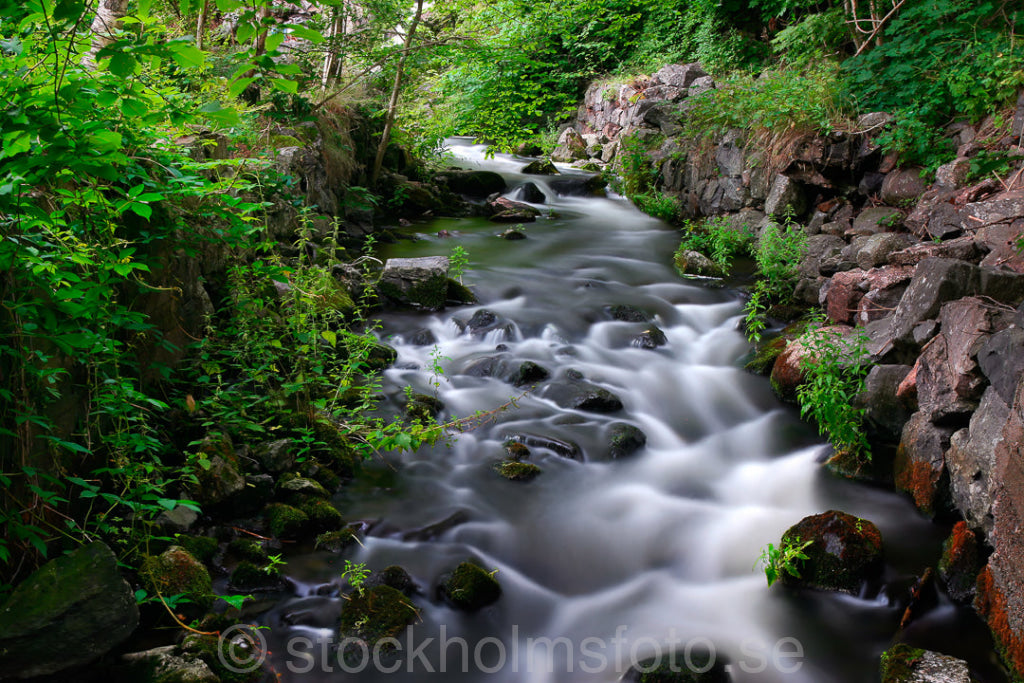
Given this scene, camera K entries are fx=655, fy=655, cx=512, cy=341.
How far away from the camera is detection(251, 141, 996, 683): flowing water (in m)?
3.36

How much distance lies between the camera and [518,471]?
4773 mm

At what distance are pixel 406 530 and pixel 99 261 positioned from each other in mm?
2267

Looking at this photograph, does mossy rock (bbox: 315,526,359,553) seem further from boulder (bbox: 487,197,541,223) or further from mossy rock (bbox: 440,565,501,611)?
boulder (bbox: 487,197,541,223)

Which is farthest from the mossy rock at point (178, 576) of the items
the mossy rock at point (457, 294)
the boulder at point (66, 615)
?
the mossy rock at point (457, 294)

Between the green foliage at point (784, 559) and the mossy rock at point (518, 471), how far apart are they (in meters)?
1.66

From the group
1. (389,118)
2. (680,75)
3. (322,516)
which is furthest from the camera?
(680,75)

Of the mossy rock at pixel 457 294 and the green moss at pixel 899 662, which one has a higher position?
the mossy rock at pixel 457 294

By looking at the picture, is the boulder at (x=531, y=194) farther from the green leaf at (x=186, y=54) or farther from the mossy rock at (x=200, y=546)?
the green leaf at (x=186, y=54)

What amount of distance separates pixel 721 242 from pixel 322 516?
7.15 m

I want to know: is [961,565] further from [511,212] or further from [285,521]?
[511,212]

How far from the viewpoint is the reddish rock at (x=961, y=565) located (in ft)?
11.7

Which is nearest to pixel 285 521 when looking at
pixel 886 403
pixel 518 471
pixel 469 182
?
pixel 518 471

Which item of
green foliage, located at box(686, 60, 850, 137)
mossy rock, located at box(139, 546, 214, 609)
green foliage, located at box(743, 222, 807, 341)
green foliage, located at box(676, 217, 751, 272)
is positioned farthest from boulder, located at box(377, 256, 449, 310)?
green foliage, located at box(686, 60, 850, 137)

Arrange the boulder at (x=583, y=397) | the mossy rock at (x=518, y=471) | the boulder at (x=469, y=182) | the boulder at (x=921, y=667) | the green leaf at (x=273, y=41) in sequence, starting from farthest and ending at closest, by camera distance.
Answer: the boulder at (x=469, y=182) < the boulder at (x=583, y=397) < the mossy rock at (x=518, y=471) < the boulder at (x=921, y=667) < the green leaf at (x=273, y=41)
